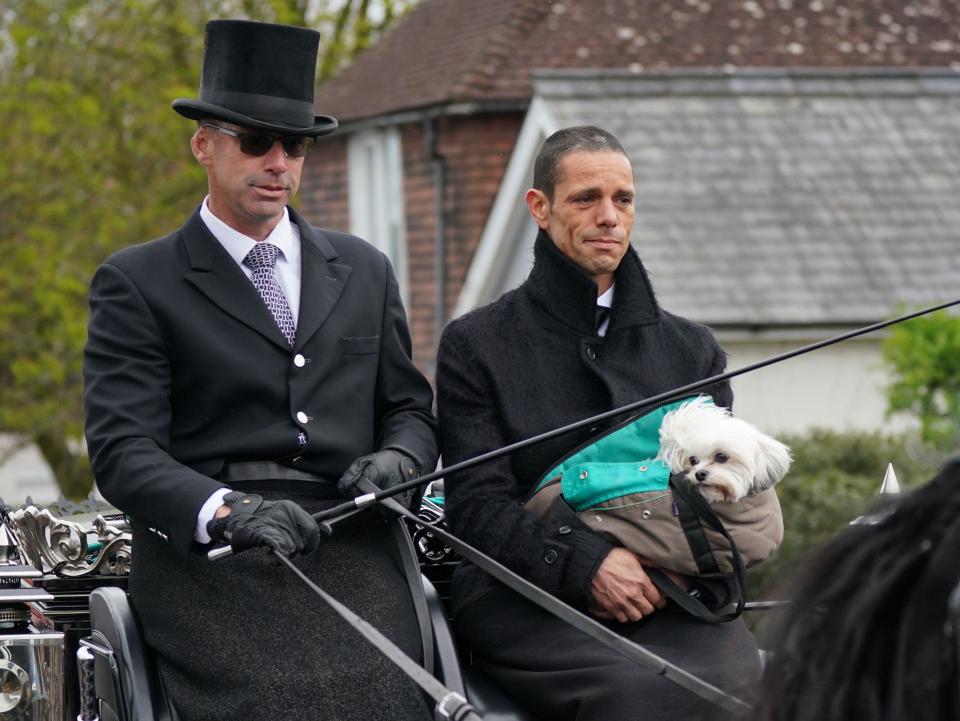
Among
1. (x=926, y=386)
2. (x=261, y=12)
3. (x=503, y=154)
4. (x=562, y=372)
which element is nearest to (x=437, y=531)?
(x=562, y=372)

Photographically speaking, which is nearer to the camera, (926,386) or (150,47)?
(926,386)

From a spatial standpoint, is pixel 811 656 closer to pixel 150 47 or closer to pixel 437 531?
pixel 437 531

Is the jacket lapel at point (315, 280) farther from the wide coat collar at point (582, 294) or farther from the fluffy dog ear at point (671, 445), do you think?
the fluffy dog ear at point (671, 445)

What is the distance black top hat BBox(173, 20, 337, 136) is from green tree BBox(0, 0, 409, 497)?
38.1 ft

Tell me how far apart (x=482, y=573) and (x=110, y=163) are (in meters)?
13.7

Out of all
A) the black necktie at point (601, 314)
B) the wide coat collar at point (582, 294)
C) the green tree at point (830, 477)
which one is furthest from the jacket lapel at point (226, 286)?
the green tree at point (830, 477)

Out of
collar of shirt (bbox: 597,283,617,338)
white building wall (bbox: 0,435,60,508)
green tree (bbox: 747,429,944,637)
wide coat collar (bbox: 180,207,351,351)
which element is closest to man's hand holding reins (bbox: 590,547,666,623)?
collar of shirt (bbox: 597,283,617,338)

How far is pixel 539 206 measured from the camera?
425cm

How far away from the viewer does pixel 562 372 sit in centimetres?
410

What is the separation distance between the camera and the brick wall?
54.5ft

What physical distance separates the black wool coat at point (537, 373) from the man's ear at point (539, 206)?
0.05 meters

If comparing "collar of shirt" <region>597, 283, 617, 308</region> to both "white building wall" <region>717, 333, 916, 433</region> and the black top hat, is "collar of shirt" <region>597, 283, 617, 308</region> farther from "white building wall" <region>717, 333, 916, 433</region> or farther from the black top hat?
"white building wall" <region>717, 333, 916, 433</region>

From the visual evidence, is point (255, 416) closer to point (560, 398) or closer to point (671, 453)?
point (560, 398)

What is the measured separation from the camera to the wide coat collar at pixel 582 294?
162 inches
